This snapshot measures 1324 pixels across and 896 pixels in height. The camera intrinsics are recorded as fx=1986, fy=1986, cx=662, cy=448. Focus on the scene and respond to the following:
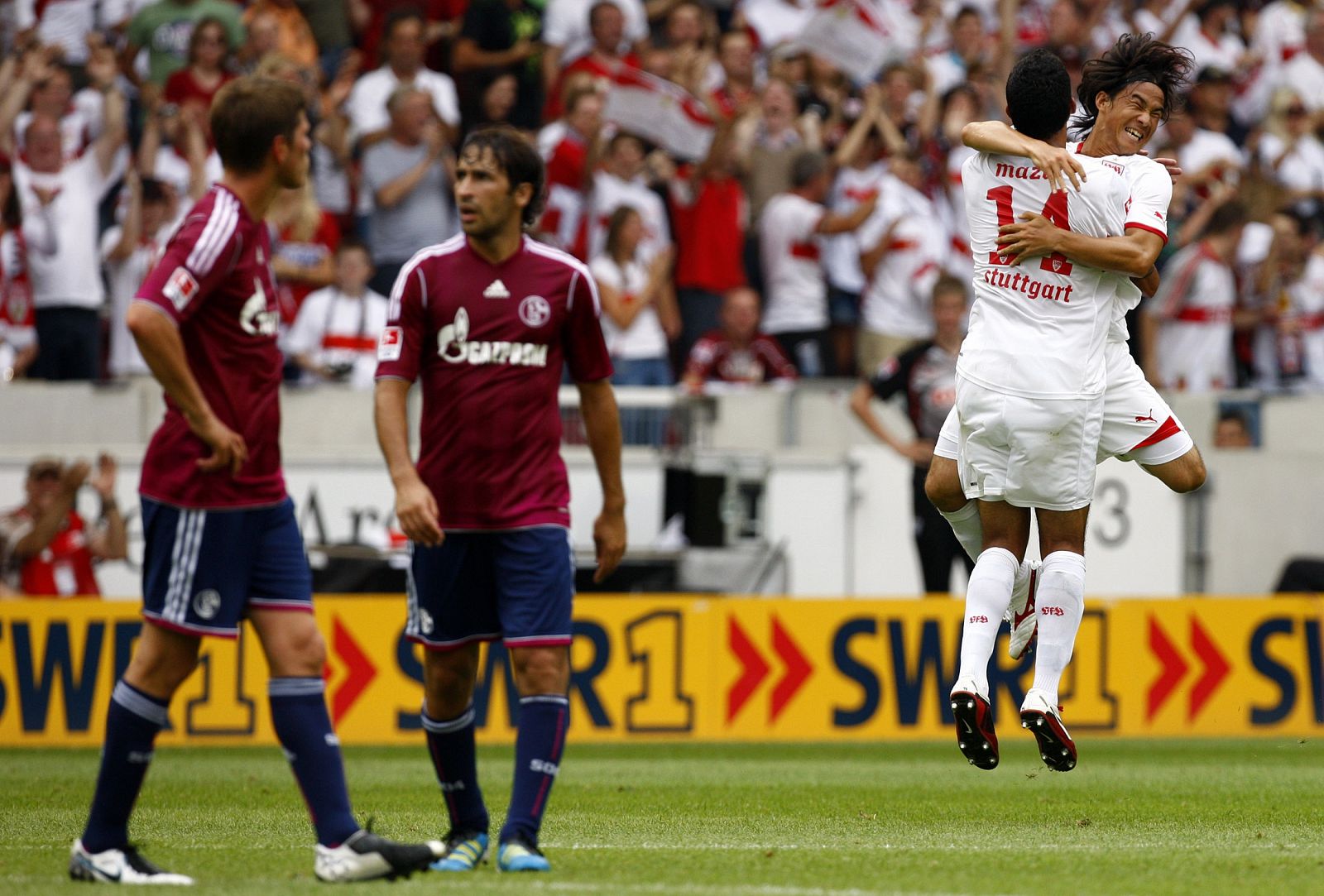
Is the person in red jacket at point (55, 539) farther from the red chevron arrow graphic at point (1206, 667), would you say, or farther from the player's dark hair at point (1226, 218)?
the player's dark hair at point (1226, 218)

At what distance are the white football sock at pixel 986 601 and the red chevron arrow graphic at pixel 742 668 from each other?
6.00 meters

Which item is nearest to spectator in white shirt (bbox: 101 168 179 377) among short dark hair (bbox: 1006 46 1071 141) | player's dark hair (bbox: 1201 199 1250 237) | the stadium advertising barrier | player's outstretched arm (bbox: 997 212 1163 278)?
the stadium advertising barrier

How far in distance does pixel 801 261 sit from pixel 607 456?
9.94m

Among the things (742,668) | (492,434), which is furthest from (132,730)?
(742,668)

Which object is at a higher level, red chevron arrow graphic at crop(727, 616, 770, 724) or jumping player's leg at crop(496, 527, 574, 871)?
jumping player's leg at crop(496, 527, 574, 871)

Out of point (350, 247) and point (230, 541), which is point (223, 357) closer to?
point (230, 541)

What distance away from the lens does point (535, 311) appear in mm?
6328

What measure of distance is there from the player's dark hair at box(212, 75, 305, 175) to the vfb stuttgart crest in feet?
3.05

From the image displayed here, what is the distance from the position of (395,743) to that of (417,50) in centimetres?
610

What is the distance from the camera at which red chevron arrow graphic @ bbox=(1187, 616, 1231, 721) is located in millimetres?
13727

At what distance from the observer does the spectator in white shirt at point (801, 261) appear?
1628 cm

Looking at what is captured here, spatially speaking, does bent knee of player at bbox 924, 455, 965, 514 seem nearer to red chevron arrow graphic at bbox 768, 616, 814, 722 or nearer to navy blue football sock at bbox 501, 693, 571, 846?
navy blue football sock at bbox 501, 693, 571, 846

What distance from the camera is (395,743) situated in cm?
1321

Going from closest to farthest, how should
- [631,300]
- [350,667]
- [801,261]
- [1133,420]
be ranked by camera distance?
[1133,420], [350,667], [631,300], [801,261]
